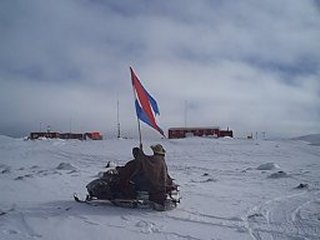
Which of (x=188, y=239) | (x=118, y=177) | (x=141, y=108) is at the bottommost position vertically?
(x=188, y=239)

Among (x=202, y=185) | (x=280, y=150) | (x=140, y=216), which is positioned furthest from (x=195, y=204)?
(x=280, y=150)

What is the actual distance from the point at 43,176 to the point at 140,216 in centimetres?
861

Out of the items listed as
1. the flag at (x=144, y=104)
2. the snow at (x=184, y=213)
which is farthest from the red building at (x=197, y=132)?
the flag at (x=144, y=104)

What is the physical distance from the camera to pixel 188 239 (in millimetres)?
6871

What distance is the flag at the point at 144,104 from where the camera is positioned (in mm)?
10539

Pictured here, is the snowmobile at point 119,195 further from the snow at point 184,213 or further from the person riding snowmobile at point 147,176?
the snow at point 184,213

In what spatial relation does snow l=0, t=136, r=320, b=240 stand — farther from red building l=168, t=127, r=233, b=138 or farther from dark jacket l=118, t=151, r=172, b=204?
red building l=168, t=127, r=233, b=138

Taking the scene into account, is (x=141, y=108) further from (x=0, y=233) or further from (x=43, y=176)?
(x=43, y=176)

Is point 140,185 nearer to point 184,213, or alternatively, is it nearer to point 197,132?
point 184,213

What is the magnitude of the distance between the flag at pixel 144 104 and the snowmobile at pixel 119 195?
1.50 metres

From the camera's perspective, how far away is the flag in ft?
34.6

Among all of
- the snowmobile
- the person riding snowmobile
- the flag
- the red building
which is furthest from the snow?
the red building

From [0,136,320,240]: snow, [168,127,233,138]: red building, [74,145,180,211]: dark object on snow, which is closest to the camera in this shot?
[0,136,320,240]: snow

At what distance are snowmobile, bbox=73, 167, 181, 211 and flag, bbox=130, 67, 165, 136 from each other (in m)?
1.50
